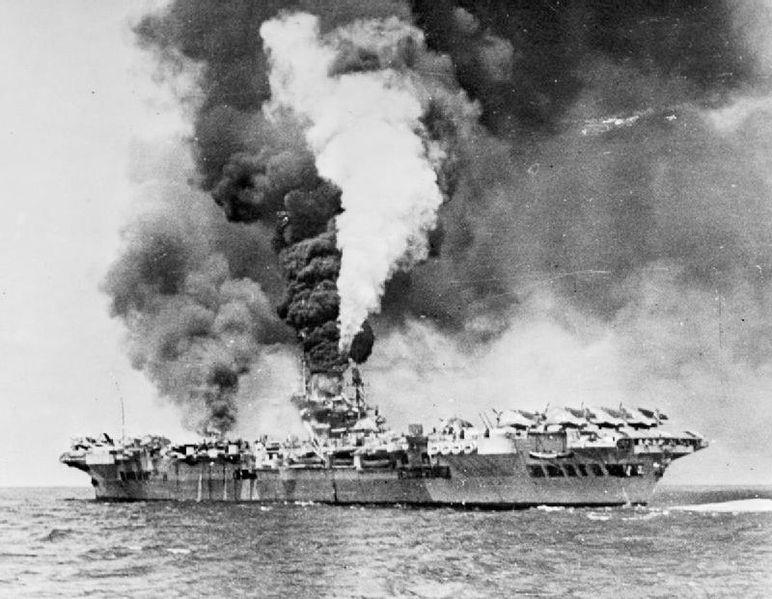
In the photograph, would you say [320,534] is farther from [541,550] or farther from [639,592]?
[639,592]

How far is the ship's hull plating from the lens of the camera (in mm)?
45469

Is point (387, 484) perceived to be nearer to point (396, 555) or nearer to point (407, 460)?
point (407, 460)

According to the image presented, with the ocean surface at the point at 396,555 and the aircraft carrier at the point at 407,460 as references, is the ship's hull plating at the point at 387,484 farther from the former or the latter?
the ocean surface at the point at 396,555

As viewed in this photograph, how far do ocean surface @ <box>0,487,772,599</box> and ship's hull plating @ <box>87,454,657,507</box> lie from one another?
2.20m

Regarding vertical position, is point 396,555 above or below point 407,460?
below

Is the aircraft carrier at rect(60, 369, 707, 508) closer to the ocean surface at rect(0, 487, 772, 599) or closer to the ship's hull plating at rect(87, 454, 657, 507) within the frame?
the ship's hull plating at rect(87, 454, 657, 507)

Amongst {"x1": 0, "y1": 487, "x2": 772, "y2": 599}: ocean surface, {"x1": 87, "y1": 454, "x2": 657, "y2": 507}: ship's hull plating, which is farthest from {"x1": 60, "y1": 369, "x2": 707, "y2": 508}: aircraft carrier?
{"x1": 0, "y1": 487, "x2": 772, "y2": 599}: ocean surface

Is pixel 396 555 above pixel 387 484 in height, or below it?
below

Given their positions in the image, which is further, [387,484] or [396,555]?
[387,484]

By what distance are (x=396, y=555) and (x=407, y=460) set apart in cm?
2205

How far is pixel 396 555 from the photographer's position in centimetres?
2727

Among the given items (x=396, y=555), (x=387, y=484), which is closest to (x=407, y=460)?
(x=387, y=484)

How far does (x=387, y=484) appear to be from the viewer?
50.5 meters

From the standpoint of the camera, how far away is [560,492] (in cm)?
4569
